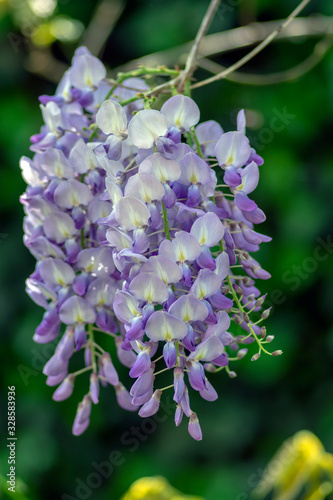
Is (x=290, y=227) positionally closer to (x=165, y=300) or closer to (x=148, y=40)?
(x=148, y=40)

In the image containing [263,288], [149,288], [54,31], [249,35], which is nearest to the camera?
[149,288]

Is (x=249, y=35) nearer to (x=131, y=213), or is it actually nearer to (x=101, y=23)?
(x=101, y=23)

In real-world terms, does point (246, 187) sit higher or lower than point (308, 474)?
higher

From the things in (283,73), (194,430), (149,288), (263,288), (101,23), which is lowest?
(263,288)

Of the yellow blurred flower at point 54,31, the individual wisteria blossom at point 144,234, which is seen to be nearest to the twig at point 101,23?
the yellow blurred flower at point 54,31

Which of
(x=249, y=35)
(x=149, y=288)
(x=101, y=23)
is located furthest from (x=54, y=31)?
(x=149, y=288)

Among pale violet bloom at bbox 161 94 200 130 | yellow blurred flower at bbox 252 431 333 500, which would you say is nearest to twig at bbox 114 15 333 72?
pale violet bloom at bbox 161 94 200 130
